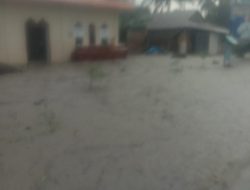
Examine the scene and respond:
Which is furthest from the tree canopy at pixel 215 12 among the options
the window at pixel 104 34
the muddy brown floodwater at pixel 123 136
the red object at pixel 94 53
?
the muddy brown floodwater at pixel 123 136

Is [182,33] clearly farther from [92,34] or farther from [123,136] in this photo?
[123,136]

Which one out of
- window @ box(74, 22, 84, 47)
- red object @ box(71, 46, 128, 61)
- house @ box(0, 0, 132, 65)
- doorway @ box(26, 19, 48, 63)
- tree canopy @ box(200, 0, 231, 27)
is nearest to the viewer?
house @ box(0, 0, 132, 65)

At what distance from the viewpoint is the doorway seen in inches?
Answer: 724

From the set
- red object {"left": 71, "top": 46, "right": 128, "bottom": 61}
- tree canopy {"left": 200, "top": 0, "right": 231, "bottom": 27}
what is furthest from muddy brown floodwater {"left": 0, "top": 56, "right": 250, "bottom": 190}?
tree canopy {"left": 200, "top": 0, "right": 231, "bottom": 27}

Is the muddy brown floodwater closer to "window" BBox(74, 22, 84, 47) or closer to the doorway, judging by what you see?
the doorway

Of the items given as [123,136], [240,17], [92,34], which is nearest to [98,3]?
[92,34]

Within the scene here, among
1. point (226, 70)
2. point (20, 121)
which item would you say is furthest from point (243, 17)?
point (20, 121)

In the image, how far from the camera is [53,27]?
61.4 ft

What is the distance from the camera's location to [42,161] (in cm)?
582

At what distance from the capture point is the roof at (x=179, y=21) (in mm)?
28906

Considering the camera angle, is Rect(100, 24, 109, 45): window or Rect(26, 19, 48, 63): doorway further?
Rect(100, 24, 109, 45): window

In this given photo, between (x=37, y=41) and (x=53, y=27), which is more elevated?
(x=53, y=27)

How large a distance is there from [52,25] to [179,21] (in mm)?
13700

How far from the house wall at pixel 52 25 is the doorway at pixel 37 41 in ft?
0.92
